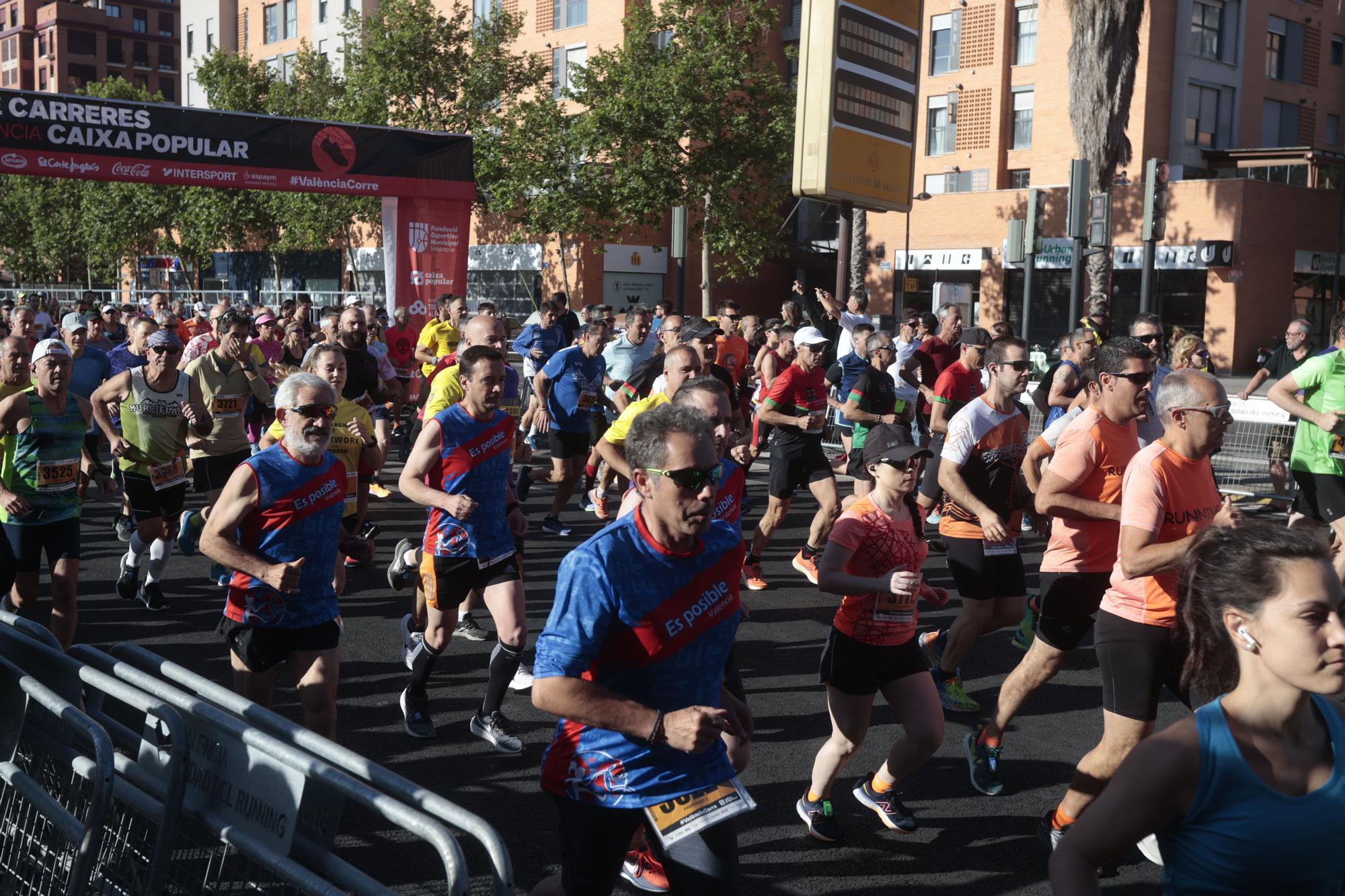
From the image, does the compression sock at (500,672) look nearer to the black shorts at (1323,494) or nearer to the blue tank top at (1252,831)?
the blue tank top at (1252,831)

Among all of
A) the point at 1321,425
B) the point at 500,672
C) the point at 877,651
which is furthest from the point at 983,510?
the point at 1321,425

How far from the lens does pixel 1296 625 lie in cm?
237

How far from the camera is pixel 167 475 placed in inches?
336

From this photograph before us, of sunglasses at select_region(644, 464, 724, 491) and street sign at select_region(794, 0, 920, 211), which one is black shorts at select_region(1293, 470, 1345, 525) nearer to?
street sign at select_region(794, 0, 920, 211)

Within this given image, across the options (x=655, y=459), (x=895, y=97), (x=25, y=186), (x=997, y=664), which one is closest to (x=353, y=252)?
(x=25, y=186)

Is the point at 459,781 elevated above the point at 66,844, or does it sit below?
below

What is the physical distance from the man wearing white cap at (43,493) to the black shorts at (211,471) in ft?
7.81

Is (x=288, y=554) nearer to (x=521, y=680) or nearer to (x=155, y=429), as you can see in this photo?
(x=521, y=680)

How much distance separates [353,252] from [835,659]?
166ft

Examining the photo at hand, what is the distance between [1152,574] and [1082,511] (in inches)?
33.0

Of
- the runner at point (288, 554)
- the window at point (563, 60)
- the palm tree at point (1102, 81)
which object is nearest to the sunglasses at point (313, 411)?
the runner at point (288, 554)

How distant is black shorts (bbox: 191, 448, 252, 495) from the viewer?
9.32 metres

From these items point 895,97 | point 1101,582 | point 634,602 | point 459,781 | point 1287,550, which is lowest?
point 459,781

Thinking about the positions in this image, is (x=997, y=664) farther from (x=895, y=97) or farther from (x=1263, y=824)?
(x=895, y=97)
